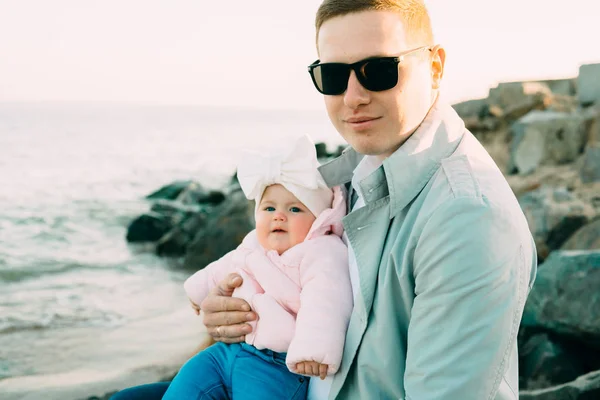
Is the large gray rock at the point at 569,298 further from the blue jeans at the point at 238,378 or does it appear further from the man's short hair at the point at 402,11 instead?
the man's short hair at the point at 402,11

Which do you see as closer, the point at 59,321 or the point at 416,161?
the point at 416,161

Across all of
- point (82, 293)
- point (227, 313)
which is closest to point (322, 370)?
point (227, 313)

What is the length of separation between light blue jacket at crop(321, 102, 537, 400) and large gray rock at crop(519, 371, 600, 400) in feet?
5.94

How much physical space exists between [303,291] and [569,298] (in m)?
2.67

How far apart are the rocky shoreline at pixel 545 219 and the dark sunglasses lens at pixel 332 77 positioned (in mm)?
2422

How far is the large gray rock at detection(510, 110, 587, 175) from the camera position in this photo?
1168cm

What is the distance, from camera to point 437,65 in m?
2.38

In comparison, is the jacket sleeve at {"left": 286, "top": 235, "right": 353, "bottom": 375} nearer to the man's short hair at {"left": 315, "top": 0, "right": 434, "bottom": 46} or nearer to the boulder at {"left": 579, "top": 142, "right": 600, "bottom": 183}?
the man's short hair at {"left": 315, "top": 0, "right": 434, "bottom": 46}

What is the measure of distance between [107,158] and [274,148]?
29361 mm

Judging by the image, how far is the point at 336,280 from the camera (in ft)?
8.13

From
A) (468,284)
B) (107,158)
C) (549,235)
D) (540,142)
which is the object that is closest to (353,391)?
(468,284)

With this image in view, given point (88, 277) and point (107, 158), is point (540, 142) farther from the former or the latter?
point (107, 158)

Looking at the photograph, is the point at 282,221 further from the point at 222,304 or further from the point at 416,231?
the point at 416,231

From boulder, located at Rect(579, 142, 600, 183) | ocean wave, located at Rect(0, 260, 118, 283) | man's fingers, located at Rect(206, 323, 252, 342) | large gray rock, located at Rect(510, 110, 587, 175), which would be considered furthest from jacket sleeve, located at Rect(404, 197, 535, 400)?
large gray rock, located at Rect(510, 110, 587, 175)
